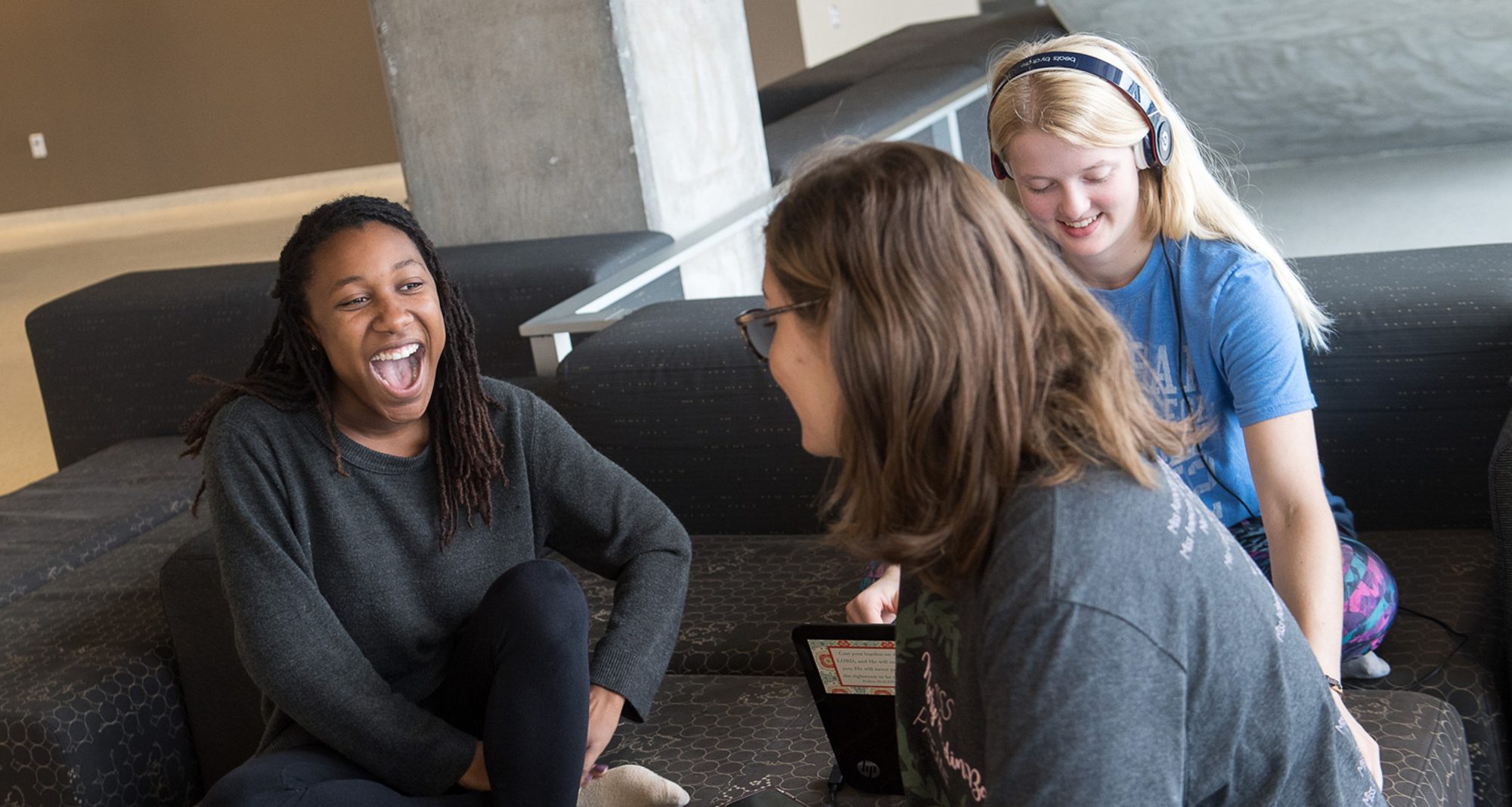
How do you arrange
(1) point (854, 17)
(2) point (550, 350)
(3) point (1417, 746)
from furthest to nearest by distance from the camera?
(1) point (854, 17)
(2) point (550, 350)
(3) point (1417, 746)

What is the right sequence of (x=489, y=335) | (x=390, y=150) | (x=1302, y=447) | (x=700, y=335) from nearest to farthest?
(x=1302, y=447) → (x=700, y=335) → (x=489, y=335) → (x=390, y=150)

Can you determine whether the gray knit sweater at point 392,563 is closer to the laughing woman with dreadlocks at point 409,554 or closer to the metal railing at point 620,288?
the laughing woman with dreadlocks at point 409,554

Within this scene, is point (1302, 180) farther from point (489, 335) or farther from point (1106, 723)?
point (1106, 723)

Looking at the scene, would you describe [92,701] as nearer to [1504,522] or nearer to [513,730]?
[513,730]

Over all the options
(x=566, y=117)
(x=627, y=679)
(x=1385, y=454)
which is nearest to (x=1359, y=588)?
(x=1385, y=454)

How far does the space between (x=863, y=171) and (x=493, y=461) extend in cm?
A: 93

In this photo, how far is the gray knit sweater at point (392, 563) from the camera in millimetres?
1559

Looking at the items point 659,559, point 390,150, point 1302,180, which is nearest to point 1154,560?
point 659,559

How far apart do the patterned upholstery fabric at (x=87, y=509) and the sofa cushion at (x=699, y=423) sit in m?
0.90

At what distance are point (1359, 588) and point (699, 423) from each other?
1.09m

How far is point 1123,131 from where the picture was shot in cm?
152

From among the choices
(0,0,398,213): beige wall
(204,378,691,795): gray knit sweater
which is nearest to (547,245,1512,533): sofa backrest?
(204,378,691,795): gray knit sweater

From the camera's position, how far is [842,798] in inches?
62.0

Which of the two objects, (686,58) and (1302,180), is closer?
(686,58)
